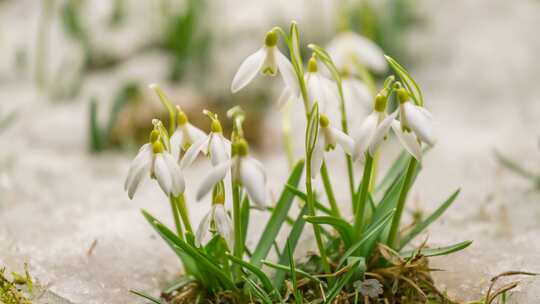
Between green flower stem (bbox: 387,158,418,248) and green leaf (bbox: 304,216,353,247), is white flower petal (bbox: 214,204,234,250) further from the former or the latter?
green flower stem (bbox: 387,158,418,248)

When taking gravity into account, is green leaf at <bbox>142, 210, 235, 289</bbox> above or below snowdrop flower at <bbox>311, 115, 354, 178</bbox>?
below

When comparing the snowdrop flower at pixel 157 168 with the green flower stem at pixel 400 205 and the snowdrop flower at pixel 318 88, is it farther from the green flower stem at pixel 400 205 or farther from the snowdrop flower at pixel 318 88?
the green flower stem at pixel 400 205

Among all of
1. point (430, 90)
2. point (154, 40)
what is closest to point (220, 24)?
→ point (154, 40)

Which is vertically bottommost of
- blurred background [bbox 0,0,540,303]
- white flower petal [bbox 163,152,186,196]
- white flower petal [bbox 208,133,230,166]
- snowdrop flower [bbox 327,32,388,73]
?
blurred background [bbox 0,0,540,303]

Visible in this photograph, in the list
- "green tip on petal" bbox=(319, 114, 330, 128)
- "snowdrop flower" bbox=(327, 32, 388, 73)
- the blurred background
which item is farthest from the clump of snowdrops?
"snowdrop flower" bbox=(327, 32, 388, 73)

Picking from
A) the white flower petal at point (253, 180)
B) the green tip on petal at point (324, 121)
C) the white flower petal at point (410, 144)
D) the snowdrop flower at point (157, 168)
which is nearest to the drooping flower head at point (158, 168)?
the snowdrop flower at point (157, 168)

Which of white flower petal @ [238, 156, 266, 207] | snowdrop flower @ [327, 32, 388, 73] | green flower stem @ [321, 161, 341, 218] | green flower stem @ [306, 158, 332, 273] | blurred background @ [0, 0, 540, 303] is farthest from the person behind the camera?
snowdrop flower @ [327, 32, 388, 73]
